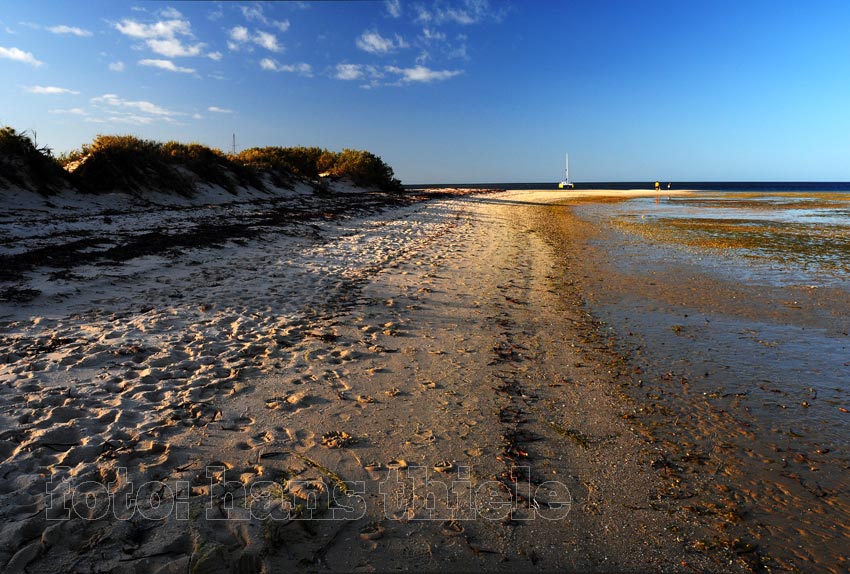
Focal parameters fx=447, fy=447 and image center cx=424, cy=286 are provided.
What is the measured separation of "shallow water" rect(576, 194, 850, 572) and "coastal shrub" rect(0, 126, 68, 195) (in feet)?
56.0

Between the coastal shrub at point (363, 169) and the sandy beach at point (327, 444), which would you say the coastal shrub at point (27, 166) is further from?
the coastal shrub at point (363, 169)

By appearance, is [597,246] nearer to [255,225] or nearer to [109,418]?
[255,225]

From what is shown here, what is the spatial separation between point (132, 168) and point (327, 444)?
2011cm

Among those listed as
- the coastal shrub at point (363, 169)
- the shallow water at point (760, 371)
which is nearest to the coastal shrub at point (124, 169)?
the shallow water at point (760, 371)

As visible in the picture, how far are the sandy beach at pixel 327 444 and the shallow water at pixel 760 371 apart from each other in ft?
0.99

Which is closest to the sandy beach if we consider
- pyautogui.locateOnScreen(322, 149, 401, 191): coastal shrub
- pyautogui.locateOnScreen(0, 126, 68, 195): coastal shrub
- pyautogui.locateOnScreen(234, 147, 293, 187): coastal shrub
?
pyautogui.locateOnScreen(0, 126, 68, 195): coastal shrub

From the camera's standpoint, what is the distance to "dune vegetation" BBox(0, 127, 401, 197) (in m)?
14.7

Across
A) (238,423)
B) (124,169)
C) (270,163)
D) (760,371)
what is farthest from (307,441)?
(270,163)

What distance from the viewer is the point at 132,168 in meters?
18.5

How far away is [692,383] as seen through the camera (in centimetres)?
422

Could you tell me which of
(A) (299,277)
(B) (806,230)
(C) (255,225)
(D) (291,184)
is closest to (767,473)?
(A) (299,277)

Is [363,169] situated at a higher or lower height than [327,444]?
higher

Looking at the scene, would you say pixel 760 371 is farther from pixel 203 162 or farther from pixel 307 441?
pixel 203 162

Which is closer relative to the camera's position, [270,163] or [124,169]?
[124,169]
